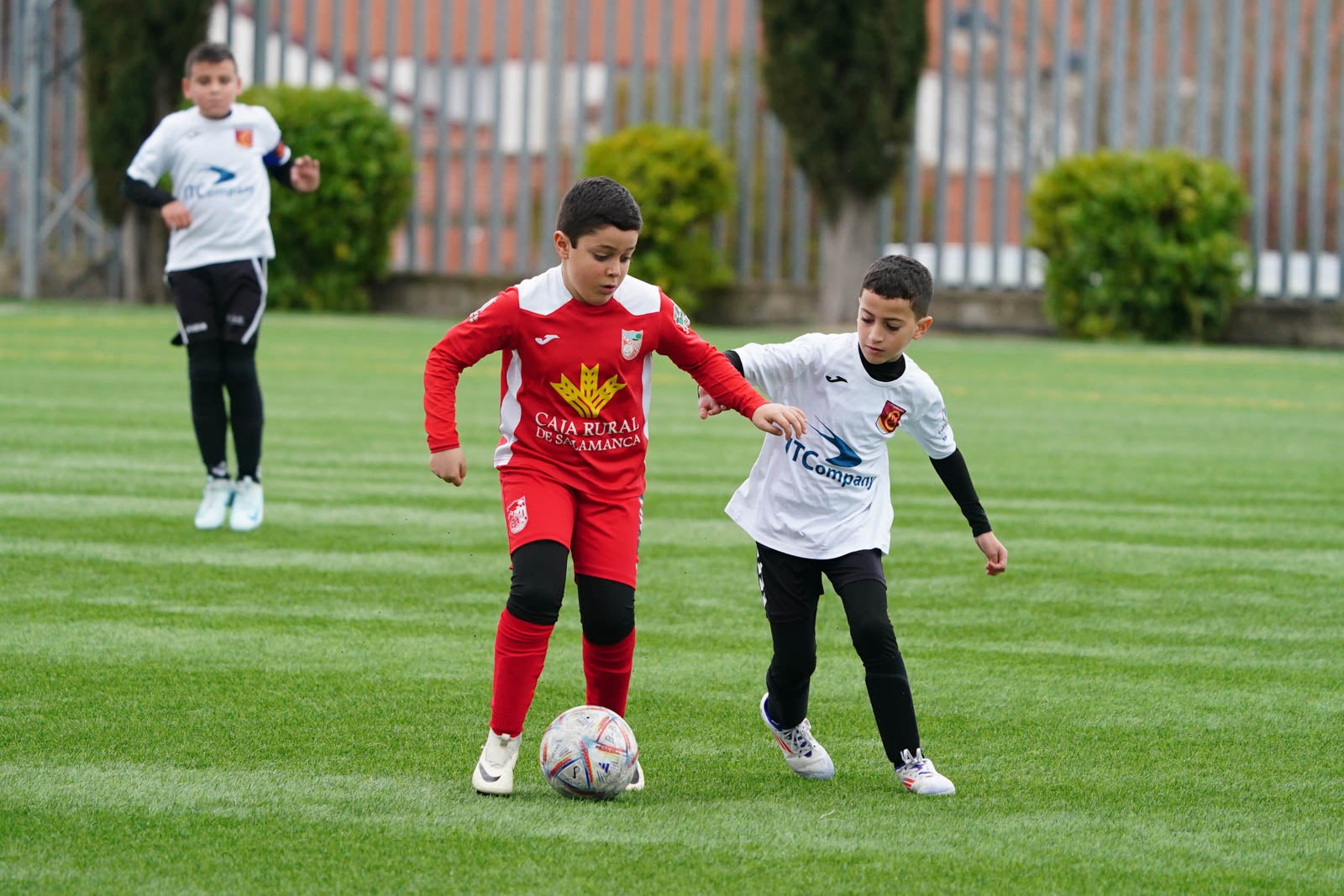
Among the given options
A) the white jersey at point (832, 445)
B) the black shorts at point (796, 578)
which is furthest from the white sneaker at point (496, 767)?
the white jersey at point (832, 445)

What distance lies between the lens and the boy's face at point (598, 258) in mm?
4543

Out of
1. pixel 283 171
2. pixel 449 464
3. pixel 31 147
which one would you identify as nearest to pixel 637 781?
pixel 449 464

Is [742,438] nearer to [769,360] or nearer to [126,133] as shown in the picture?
[769,360]

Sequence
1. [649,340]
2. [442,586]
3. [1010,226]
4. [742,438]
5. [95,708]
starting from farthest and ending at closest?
[1010,226] → [742,438] → [442,586] → [95,708] → [649,340]

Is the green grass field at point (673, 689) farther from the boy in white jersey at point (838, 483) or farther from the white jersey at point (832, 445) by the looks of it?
the white jersey at point (832, 445)

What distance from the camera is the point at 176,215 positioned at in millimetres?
8125

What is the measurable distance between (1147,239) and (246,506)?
16959mm

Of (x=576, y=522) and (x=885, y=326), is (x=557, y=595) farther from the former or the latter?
(x=885, y=326)

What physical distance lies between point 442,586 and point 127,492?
286 cm

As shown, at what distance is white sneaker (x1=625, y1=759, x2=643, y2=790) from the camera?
445 centimetres

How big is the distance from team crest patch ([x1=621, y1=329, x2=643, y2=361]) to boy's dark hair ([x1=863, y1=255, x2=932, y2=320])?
0.60m

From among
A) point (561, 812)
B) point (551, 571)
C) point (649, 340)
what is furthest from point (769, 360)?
point (561, 812)

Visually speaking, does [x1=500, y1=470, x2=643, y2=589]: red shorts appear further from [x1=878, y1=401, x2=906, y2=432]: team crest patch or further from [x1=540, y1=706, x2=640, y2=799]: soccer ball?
[x1=878, y1=401, x2=906, y2=432]: team crest patch

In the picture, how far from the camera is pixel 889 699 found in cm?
457
